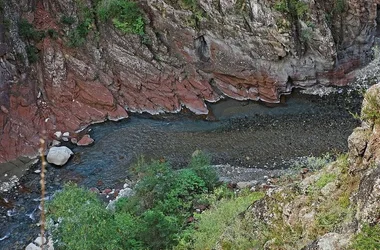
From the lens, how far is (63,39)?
29.0 meters

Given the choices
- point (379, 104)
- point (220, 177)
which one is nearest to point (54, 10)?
point (220, 177)

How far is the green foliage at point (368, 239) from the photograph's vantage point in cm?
703

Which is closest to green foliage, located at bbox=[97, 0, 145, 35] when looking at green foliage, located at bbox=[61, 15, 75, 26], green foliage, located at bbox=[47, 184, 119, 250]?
green foliage, located at bbox=[61, 15, 75, 26]

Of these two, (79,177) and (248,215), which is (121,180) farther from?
(248,215)

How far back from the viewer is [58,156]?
80.7 ft

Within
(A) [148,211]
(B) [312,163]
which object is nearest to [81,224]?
(A) [148,211]

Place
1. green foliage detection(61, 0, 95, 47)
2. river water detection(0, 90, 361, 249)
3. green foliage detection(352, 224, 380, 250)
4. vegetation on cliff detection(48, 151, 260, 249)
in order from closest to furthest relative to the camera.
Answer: green foliage detection(352, 224, 380, 250), vegetation on cliff detection(48, 151, 260, 249), river water detection(0, 90, 361, 249), green foliage detection(61, 0, 95, 47)

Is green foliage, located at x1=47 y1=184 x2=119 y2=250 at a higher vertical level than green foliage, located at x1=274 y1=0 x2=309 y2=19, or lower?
lower

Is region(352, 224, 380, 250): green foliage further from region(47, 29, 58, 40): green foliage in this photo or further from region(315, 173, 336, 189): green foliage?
region(47, 29, 58, 40): green foliage

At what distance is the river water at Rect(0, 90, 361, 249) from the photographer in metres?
23.0

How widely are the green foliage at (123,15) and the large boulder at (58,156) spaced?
9.07 meters

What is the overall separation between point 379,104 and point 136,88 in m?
22.4

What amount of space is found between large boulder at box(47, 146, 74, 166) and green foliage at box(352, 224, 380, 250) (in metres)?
19.7

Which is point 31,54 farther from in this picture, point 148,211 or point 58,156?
point 148,211
